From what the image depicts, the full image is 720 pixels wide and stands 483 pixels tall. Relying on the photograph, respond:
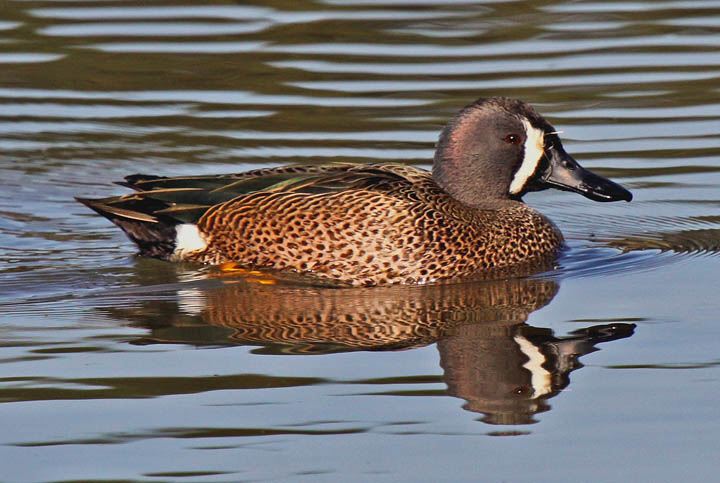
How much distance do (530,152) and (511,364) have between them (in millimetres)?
2663

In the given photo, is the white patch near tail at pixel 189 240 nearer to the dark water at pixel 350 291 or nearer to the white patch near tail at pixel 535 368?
the dark water at pixel 350 291

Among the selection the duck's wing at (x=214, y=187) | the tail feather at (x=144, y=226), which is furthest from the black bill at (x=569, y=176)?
the tail feather at (x=144, y=226)

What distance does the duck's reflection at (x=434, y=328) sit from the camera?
558cm

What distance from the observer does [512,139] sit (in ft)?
27.0

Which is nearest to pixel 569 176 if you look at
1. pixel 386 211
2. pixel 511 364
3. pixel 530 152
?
pixel 530 152

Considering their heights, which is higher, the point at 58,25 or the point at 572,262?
the point at 58,25

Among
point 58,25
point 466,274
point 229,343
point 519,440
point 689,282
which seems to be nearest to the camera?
point 519,440

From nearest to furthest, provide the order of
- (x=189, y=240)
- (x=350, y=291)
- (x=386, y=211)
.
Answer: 1. (x=350, y=291)
2. (x=386, y=211)
3. (x=189, y=240)

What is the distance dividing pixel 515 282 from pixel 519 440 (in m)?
2.91

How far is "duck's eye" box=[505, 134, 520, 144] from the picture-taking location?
8.23m

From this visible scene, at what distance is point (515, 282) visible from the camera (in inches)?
306

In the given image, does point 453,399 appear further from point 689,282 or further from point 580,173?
point 580,173

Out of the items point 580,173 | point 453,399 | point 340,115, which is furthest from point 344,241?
point 340,115

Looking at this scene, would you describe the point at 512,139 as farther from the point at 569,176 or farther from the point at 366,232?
the point at 366,232
